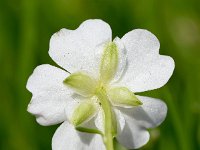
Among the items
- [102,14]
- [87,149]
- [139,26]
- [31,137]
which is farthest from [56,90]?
[102,14]

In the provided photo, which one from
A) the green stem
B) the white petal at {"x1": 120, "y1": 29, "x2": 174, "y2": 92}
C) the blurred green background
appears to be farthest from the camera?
the blurred green background

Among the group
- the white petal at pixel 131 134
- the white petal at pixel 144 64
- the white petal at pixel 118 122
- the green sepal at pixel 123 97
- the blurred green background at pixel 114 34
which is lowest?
the blurred green background at pixel 114 34

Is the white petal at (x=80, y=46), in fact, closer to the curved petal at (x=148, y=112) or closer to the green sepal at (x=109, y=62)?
the green sepal at (x=109, y=62)

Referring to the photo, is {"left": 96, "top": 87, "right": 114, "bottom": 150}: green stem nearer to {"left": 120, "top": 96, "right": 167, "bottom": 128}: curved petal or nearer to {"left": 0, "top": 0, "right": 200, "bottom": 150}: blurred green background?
{"left": 120, "top": 96, "right": 167, "bottom": 128}: curved petal

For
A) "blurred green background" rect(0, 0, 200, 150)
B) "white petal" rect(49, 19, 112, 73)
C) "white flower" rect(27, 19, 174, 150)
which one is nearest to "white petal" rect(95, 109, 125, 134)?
"white flower" rect(27, 19, 174, 150)

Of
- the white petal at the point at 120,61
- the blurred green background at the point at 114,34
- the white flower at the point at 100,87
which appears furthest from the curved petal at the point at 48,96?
→ the blurred green background at the point at 114,34

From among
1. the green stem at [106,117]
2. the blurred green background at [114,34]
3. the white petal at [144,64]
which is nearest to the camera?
the green stem at [106,117]

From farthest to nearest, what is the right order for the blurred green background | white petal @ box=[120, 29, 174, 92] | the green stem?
1. the blurred green background
2. white petal @ box=[120, 29, 174, 92]
3. the green stem

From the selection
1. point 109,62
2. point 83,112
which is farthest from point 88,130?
point 109,62
